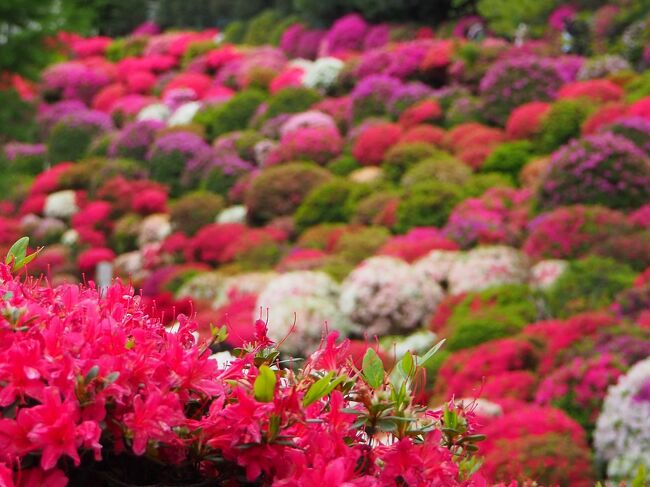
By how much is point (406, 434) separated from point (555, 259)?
861cm

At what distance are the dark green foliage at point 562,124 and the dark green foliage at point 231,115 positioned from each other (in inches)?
306

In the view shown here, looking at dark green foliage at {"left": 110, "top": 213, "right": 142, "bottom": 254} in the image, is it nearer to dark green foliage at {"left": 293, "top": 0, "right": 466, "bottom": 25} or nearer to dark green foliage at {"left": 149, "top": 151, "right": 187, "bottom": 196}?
dark green foliage at {"left": 149, "top": 151, "right": 187, "bottom": 196}

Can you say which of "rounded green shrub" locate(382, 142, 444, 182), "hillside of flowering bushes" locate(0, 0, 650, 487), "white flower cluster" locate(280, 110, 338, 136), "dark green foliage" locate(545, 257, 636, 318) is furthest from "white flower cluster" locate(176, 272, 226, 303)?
"white flower cluster" locate(280, 110, 338, 136)

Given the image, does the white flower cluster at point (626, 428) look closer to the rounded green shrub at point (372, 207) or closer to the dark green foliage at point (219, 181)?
the rounded green shrub at point (372, 207)

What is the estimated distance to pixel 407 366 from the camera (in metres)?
1.76

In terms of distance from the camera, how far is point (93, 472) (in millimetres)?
1576

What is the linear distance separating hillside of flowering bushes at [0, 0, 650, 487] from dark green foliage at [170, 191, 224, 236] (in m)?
0.04

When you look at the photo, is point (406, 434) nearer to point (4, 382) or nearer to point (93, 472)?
point (93, 472)

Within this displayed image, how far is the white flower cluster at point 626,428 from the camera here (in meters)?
6.15

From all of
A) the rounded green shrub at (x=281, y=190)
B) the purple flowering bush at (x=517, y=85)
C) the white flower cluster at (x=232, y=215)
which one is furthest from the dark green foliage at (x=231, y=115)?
the purple flowering bush at (x=517, y=85)

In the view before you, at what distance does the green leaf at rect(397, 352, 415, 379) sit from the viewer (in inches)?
Result: 69.3

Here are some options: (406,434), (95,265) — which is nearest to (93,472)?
(406,434)

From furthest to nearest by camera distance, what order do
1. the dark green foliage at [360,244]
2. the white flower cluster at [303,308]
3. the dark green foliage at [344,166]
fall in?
the dark green foliage at [344,166] < the dark green foliage at [360,244] < the white flower cluster at [303,308]

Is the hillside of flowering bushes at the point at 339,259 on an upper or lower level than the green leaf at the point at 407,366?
lower
